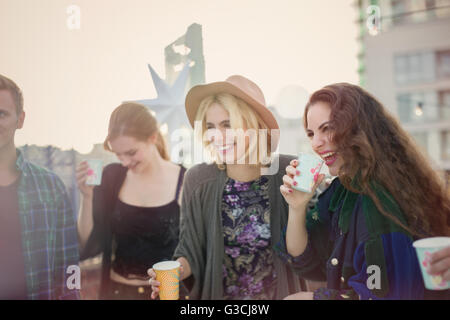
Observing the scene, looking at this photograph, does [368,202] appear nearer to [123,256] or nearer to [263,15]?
[263,15]

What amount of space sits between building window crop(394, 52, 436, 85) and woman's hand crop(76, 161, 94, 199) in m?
1.76

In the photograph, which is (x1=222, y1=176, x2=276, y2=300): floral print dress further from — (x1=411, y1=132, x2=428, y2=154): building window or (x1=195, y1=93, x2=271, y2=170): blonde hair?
(x1=411, y1=132, x2=428, y2=154): building window

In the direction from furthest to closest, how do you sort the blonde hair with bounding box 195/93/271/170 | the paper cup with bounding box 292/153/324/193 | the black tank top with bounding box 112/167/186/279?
the black tank top with bounding box 112/167/186/279 → the blonde hair with bounding box 195/93/271/170 → the paper cup with bounding box 292/153/324/193

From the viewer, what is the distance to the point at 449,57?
1.61 m

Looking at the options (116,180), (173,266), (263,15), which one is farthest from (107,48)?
(173,266)

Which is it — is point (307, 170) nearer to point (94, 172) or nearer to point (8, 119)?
point (94, 172)

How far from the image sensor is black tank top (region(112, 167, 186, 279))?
1736mm

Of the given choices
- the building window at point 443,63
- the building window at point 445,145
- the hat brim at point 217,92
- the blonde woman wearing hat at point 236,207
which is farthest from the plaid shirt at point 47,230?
the building window at point 443,63

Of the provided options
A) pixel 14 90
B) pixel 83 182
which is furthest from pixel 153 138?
pixel 14 90

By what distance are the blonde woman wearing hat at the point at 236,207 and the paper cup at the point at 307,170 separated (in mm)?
271

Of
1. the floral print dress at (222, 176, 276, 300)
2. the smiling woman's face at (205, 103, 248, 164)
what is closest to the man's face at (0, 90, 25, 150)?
the smiling woman's face at (205, 103, 248, 164)

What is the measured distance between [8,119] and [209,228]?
50.3 inches

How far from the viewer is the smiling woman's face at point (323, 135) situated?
1447 millimetres

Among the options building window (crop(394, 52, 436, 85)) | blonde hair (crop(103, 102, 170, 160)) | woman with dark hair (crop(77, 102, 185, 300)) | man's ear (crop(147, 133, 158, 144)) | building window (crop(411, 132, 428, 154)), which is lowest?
woman with dark hair (crop(77, 102, 185, 300))
